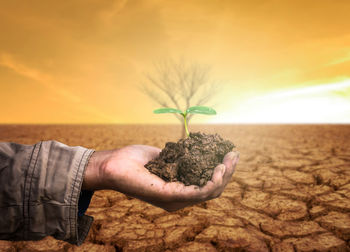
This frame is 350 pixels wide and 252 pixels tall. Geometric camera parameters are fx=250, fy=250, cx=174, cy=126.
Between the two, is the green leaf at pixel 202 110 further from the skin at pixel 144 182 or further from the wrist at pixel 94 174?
the wrist at pixel 94 174

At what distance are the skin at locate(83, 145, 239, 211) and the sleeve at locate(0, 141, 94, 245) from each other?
4.6 inches

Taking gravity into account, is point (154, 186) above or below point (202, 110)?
below

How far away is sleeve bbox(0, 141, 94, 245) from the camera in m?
1.06

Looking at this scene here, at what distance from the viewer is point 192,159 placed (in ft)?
3.93

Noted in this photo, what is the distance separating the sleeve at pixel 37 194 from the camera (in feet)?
3.49

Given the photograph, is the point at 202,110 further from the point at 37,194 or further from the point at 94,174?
the point at 37,194

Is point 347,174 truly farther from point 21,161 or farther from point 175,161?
point 21,161

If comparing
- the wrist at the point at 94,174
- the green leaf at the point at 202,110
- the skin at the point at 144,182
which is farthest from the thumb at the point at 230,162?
the wrist at the point at 94,174

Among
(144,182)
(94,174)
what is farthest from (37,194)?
(144,182)

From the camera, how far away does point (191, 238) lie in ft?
5.53

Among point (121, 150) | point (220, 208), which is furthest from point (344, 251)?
point (121, 150)

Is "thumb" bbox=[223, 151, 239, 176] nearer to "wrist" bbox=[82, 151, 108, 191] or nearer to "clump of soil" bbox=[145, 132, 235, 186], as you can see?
"clump of soil" bbox=[145, 132, 235, 186]

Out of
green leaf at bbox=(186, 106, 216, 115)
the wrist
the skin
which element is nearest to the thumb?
the skin

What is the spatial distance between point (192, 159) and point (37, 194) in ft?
2.30
